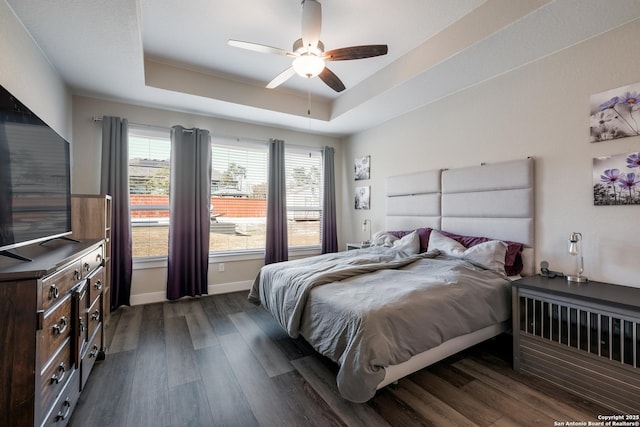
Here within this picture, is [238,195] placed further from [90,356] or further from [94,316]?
[90,356]

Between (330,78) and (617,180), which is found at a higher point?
(330,78)

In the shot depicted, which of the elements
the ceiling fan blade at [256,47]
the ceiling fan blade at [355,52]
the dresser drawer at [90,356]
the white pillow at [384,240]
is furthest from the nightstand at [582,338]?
the dresser drawer at [90,356]

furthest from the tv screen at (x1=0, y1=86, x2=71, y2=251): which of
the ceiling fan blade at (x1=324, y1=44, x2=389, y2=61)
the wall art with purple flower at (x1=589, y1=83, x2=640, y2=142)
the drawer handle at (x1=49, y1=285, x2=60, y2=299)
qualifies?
the wall art with purple flower at (x1=589, y1=83, x2=640, y2=142)

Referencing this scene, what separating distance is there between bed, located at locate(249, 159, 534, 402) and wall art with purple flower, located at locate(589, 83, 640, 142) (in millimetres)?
520

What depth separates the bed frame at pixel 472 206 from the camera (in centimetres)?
223

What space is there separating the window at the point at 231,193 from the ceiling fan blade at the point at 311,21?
96.2 inches

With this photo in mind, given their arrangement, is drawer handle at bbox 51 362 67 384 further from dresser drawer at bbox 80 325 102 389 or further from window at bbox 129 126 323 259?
window at bbox 129 126 323 259

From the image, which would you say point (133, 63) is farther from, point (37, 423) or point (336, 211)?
point (336, 211)

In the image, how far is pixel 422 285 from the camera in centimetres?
208

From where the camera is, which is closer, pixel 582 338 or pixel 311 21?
pixel 582 338

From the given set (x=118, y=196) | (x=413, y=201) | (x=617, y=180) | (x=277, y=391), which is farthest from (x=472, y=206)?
(x=118, y=196)

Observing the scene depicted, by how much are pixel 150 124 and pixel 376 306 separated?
373 cm

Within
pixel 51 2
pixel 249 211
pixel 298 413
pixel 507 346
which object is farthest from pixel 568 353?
pixel 51 2

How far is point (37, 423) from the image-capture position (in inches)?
44.5
